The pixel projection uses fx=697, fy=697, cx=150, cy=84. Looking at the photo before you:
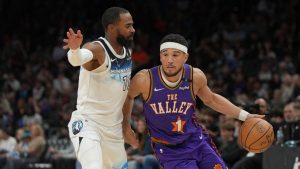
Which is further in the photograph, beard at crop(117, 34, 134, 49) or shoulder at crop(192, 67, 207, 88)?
shoulder at crop(192, 67, 207, 88)

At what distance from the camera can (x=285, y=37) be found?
48.9ft

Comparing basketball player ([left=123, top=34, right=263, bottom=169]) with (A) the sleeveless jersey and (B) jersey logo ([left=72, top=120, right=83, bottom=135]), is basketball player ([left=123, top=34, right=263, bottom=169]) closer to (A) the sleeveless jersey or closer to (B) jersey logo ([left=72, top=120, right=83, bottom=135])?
(A) the sleeveless jersey

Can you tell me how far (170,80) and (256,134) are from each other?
97 cm

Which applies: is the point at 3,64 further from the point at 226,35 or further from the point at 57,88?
the point at 226,35

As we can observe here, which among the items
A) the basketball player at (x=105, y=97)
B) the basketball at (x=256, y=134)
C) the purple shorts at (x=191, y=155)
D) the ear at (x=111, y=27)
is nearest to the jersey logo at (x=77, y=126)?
the basketball player at (x=105, y=97)

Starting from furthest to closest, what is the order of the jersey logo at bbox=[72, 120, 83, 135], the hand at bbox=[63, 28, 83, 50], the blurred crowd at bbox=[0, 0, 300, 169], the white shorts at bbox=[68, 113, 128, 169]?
the blurred crowd at bbox=[0, 0, 300, 169], the jersey logo at bbox=[72, 120, 83, 135], the white shorts at bbox=[68, 113, 128, 169], the hand at bbox=[63, 28, 83, 50]

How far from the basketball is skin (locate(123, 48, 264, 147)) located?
103 mm

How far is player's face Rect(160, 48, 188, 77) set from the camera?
634 centimetres

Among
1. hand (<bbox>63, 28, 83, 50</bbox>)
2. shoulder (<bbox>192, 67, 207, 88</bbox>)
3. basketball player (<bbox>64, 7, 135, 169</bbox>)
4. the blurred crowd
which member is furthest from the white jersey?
the blurred crowd

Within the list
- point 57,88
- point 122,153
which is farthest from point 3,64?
point 122,153

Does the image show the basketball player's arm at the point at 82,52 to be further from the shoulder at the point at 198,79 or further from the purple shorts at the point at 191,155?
the purple shorts at the point at 191,155

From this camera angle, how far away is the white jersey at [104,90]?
244 inches

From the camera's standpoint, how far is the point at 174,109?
634 cm

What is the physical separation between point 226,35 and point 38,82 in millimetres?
4457
